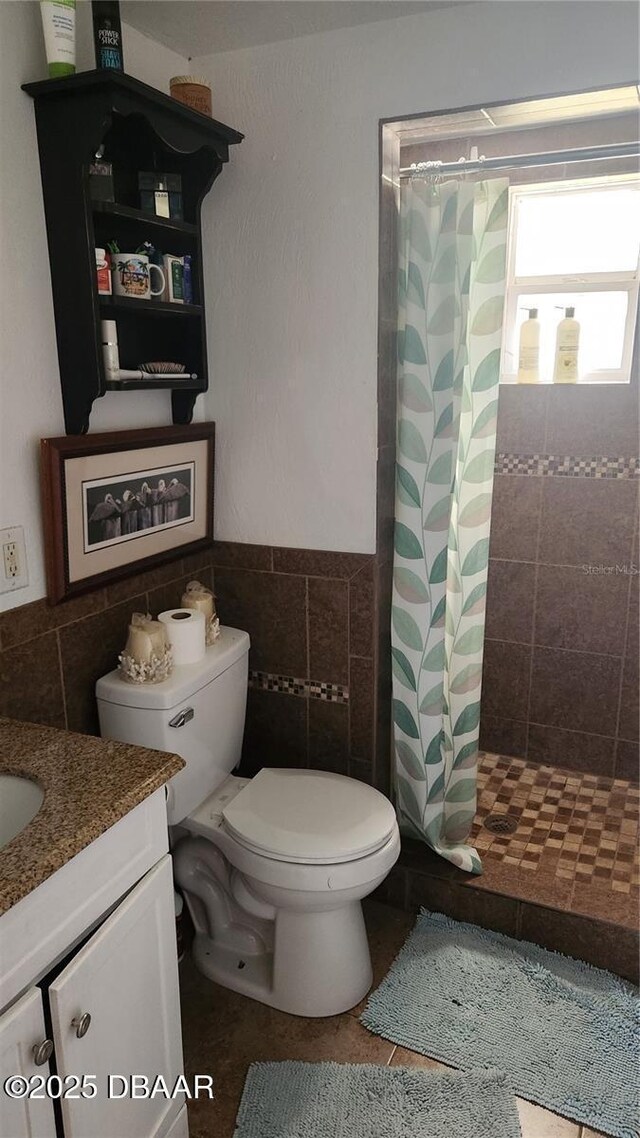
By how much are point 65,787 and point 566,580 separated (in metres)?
2.00

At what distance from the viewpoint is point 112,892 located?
4.41ft

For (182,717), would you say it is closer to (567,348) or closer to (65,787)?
(65,787)

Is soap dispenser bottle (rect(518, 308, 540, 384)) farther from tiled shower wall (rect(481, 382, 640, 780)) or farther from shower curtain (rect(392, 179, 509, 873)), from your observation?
shower curtain (rect(392, 179, 509, 873))

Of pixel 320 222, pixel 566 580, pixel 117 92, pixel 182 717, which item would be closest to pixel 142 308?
pixel 117 92

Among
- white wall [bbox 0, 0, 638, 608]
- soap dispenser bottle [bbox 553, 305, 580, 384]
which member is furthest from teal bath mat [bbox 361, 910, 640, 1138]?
soap dispenser bottle [bbox 553, 305, 580, 384]

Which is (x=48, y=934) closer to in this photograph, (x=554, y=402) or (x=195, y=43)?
(x=195, y=43)

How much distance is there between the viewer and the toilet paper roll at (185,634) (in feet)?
6.61

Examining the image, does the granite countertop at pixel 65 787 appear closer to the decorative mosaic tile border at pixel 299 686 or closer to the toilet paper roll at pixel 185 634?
the toilet paper roll at pixel 185 634

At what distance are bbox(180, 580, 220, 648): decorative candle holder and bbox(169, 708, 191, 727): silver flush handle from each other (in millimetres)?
251

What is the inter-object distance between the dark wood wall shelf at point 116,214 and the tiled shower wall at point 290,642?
0.51 m

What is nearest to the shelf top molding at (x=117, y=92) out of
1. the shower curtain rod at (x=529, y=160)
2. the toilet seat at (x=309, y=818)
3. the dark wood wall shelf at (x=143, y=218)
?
the dark wood wall shelf at (x=143, y=218)

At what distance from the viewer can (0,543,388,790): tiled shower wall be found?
203 cm

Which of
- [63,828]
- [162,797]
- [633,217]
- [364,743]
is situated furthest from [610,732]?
[63,828]

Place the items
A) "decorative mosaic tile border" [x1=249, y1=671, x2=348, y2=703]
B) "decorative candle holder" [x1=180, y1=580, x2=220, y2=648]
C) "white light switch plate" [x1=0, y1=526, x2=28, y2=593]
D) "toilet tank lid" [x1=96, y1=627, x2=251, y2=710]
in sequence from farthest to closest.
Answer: "decorative mosaic tile border" [x1=249, y1=671, x2=348, y2=703] → "decorative candle holder" [x1=180, y1=580, x2=220, y2=648] → "toilet tank lid" [x1=96, y1=627, x2=251, y2=710] → "white light switch plate" [x1=0, y1=526, x2=28, y2=593]
